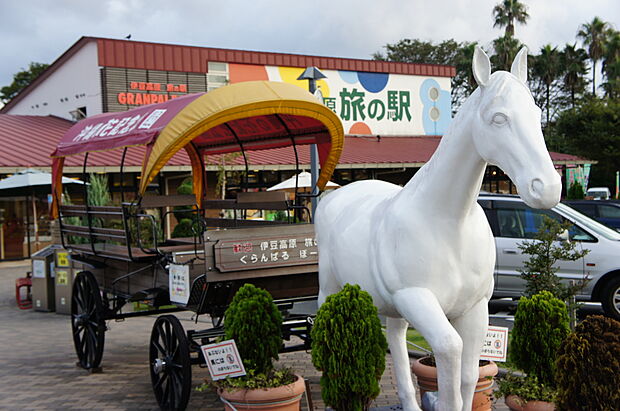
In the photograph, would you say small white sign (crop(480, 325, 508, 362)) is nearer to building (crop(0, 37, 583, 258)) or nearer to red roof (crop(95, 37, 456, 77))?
building (crop(0, 37, 583, 258))

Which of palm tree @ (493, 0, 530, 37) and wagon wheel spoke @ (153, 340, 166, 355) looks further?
palm tree @ (493, 0, 530, 37)

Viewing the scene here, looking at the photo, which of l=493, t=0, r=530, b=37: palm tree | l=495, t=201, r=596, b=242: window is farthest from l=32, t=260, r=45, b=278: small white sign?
l=493, t=0, r=530, b=37: palm tree

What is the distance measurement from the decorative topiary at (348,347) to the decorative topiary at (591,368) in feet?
3.42

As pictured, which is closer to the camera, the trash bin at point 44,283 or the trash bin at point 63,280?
the trash bin at point 63,280

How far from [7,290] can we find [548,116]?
41575mm

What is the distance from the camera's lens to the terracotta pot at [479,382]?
15.3 feet

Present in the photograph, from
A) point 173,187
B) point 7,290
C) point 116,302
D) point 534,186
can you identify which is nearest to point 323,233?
point 534,186

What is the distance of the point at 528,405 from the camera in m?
4.32

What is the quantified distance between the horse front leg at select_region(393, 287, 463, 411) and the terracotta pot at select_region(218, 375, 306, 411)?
4.49 feet

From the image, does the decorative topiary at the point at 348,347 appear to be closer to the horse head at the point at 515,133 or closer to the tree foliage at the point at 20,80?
the horse head at the point at 515,133

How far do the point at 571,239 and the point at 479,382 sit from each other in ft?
20.0

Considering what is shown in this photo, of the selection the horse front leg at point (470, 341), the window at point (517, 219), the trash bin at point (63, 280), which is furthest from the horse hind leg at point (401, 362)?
the trash bin at point (63, 280)

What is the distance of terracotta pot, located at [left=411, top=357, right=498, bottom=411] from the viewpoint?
4.66m

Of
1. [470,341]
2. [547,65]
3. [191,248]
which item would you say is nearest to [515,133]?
[470,341]
